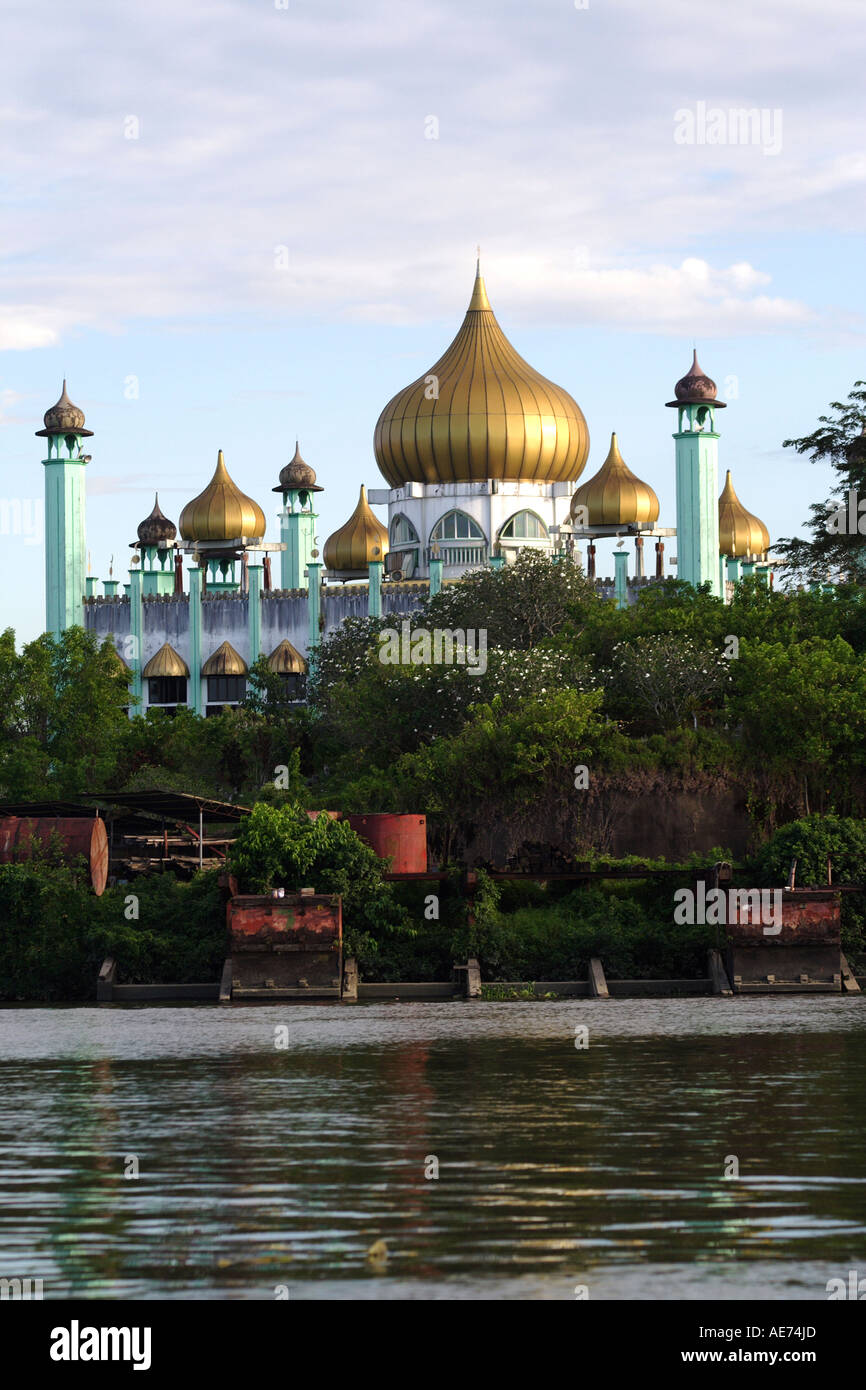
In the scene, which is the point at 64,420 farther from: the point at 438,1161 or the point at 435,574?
the point at 438,1161

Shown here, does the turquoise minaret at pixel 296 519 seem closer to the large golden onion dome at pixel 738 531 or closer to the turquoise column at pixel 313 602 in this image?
the turquoise column at pixel 313 602

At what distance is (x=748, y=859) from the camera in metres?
41.0

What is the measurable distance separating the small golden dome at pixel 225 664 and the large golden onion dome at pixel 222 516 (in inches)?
233

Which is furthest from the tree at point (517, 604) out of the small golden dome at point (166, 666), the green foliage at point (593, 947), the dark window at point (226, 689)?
the small golden dome at point (166, 666)

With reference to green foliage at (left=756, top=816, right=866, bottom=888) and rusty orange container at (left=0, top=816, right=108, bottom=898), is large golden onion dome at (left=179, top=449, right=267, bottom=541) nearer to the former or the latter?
rusty orange container at (left=0, top=816, right=108, bottom=898)

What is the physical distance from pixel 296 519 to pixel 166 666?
8.85 metres

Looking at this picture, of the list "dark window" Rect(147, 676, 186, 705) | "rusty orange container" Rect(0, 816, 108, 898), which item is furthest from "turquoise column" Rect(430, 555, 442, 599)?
"rusty orange container" Rect(0, 816, 108, 898)

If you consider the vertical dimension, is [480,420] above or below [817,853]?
above

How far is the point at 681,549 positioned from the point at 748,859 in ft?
89.3

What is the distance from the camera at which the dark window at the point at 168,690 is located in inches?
2753

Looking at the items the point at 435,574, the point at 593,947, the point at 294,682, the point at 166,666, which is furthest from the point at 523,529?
the point at 593,947

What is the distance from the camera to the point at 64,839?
40094 millimetres
